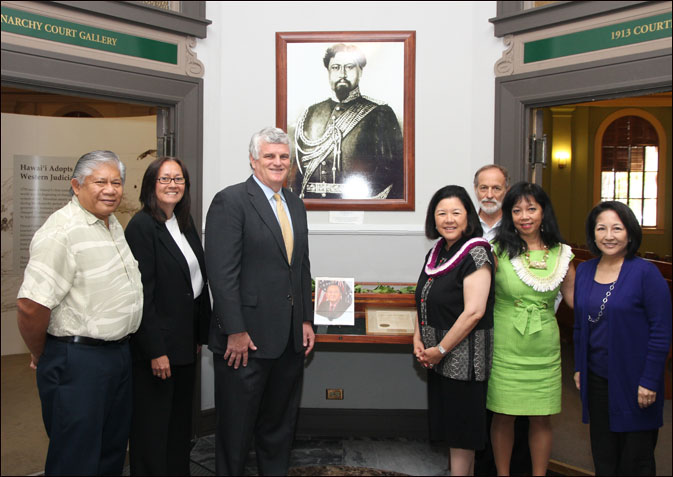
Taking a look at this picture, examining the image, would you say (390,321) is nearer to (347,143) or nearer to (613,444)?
(613,444)

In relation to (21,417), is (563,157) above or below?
above

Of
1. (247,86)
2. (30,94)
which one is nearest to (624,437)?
(247,86)

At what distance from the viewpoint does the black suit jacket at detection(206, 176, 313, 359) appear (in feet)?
8.15

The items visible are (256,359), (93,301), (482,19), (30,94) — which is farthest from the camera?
(482,19)

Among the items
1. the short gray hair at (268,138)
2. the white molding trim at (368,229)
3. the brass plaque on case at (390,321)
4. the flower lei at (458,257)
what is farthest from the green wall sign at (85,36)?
the flower lei at (458,257)

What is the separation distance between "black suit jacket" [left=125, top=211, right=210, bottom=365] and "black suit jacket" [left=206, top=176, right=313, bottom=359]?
0.17m

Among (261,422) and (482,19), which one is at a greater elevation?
(482,19)

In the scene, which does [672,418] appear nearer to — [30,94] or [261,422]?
[261,422]

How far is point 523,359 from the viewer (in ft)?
8.61

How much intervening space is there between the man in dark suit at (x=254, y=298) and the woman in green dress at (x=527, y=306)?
→ 1.03 metres

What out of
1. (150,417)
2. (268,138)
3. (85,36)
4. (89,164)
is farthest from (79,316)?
(85,36)

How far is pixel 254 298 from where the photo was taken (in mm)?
2545

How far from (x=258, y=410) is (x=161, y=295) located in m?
0.77

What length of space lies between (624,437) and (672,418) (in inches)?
73.2
